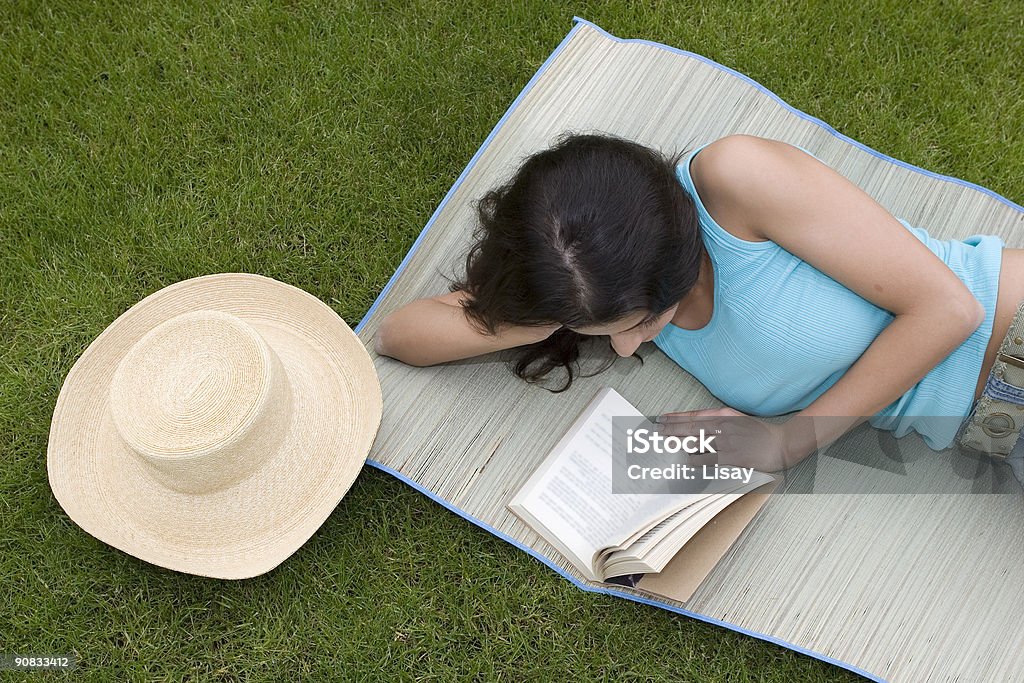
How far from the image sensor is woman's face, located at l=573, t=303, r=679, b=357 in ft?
5.65

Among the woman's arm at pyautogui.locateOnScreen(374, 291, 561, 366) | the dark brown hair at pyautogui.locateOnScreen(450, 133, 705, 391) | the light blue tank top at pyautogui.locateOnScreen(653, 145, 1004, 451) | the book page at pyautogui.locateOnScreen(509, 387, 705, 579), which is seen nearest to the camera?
the dark brown hair at pyautogui.locateOnScreen(450, 133, 705, 391)

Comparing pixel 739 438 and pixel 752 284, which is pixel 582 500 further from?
pixel 752 284

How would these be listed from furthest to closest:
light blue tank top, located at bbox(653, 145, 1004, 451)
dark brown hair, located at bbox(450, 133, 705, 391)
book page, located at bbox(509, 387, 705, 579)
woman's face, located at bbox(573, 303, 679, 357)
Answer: book page, located at bbox(509, 387, 705, 579) → light blue tank top, located at bbox(653, 145, 1004, 451) → woman's face, located at bbox(573, 303, 679, 357) → dark brown hair, located at bbox(450, 133, 705, 391)

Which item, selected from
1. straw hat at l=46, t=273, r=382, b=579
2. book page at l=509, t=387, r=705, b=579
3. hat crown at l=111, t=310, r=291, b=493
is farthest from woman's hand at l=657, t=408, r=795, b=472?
hat crown at l=111, t=310, r=291, b=493

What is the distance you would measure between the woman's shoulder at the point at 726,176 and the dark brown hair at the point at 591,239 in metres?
0.08

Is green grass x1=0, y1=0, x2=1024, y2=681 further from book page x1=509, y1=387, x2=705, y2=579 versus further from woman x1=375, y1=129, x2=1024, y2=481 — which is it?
woman x1=375, y1=129, x2=1024, y2=481

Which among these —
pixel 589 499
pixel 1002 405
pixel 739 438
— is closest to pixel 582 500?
pixel 589 499

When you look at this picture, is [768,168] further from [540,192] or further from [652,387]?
[652,387]

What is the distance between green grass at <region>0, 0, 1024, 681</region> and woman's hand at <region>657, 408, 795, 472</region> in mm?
439

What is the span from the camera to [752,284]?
6.18ft

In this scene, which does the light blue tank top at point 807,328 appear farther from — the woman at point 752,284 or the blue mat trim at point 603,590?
the blue mat trim at point 603,590

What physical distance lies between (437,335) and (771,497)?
95cm

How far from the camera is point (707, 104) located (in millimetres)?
2574

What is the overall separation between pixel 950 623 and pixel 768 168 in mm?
1237
